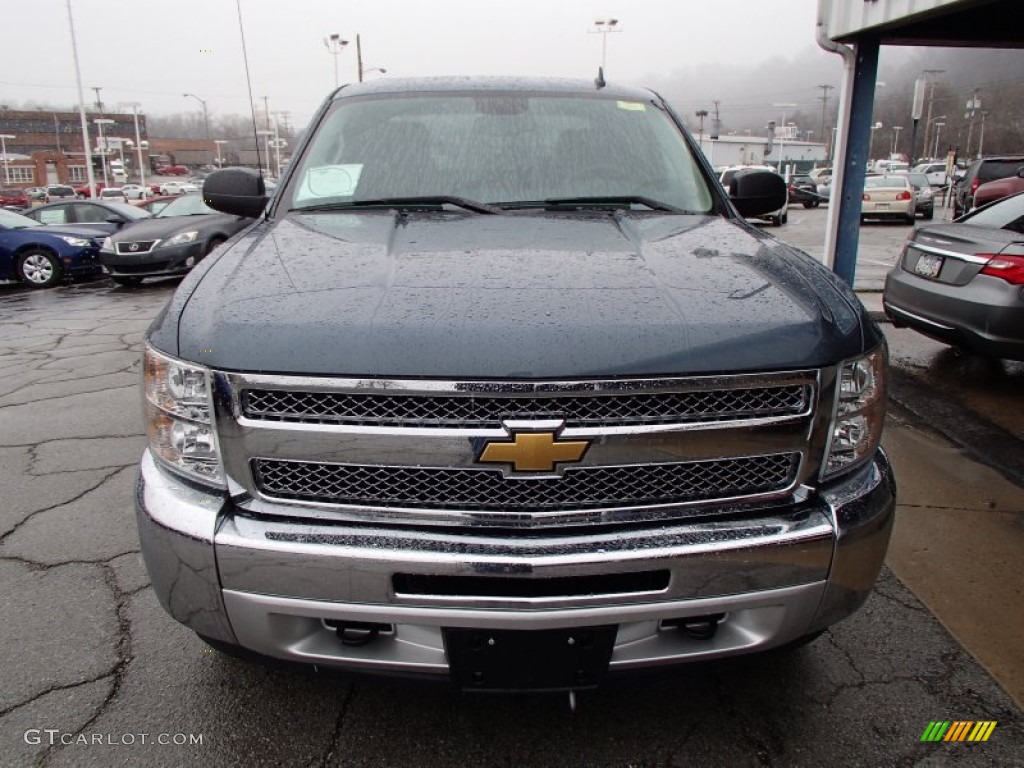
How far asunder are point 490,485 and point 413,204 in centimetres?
138

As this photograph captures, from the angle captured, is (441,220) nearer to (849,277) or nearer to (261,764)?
(261,764)

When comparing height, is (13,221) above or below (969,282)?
below

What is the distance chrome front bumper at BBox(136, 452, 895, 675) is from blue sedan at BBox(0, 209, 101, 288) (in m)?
12.5

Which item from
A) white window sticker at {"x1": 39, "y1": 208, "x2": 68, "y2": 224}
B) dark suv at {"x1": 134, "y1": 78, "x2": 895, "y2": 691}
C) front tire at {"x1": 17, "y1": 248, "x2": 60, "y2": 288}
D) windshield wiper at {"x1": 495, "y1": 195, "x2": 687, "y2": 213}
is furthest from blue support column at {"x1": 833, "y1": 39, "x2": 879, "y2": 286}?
white window sticker at {"x1": 39, "y1": 208, "x2": 68, "y2": 224}

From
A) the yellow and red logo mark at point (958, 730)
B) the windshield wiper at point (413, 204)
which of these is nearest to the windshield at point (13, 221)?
the windshield wiper at point (413, 204)

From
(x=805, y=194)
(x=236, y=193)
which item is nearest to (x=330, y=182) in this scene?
(x=236, y=193)

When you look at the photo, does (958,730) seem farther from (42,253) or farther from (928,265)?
(42,253)

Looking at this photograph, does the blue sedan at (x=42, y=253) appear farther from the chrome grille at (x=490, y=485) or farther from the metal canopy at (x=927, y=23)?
the chrome grille at (x=490, y=485)

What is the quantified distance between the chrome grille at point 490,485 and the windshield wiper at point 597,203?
1.31 m

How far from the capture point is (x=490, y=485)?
5.50 feet

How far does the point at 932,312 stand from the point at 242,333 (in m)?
5.18

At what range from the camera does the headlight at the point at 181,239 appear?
11.2 metres

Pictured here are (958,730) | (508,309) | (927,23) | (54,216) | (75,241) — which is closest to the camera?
(508,309)

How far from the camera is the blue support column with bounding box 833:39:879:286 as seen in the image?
7.45 meters
